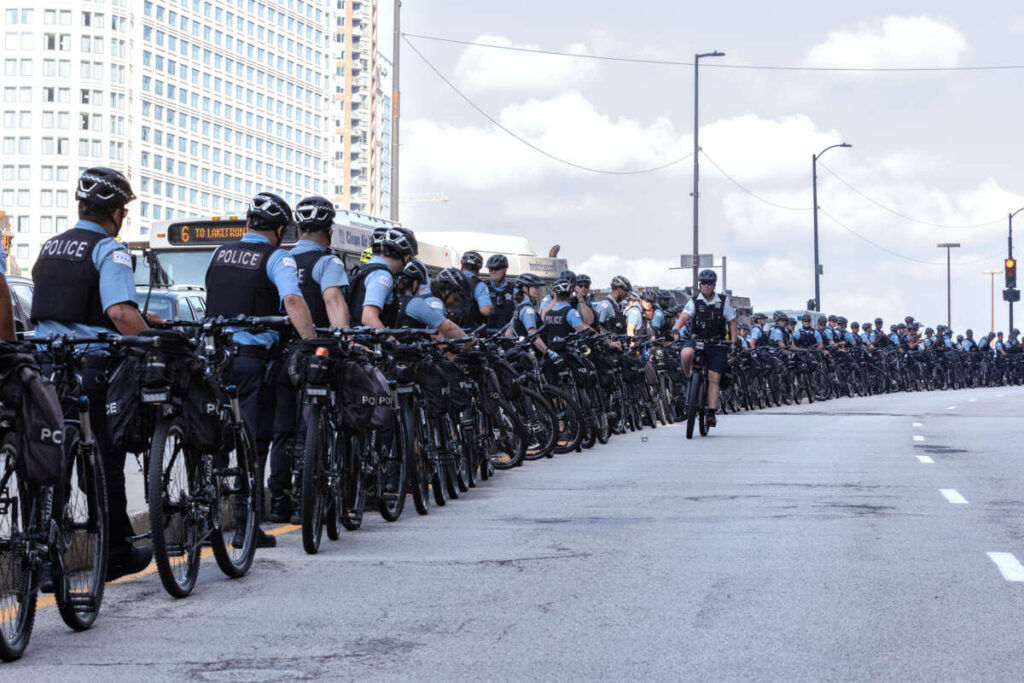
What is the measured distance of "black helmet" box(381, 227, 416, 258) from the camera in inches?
418

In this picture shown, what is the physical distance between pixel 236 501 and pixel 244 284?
4.73ft

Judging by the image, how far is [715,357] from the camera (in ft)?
64.8

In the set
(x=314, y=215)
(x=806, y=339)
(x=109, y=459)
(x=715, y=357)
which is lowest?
(x=109, y=459)

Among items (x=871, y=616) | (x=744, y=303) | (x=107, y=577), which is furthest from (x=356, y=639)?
(x=744, y=303)

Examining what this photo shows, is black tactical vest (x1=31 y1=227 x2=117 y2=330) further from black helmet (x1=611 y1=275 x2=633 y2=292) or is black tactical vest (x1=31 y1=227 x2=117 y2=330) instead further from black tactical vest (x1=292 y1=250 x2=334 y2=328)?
black helmet (x1=611 y1=275 x2=633 y2=292)

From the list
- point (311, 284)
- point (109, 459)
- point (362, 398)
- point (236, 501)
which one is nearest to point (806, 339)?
point (311, 284)

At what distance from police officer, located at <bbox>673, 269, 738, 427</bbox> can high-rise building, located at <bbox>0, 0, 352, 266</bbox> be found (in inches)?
4861

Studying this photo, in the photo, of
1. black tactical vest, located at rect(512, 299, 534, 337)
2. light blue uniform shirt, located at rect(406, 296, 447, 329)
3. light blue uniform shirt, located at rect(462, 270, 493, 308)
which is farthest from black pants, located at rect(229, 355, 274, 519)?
black tactical vest, located at rect(512, 299, 534, 337)

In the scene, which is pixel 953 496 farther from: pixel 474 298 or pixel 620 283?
pixel 620 283

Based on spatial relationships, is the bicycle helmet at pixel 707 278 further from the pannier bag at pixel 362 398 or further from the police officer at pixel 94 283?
the police officer at pixel 94 283

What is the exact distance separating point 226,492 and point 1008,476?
27.9ft

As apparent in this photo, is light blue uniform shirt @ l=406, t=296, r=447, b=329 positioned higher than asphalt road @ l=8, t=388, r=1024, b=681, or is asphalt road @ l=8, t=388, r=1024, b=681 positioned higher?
light blue uniform shirt @ l=406, t=296, r=447, b=329

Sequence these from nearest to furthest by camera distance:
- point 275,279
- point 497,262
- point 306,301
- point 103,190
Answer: point 103,190
point 275,279
point 306,301
point 497,262

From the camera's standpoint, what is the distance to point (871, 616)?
6.88 m
